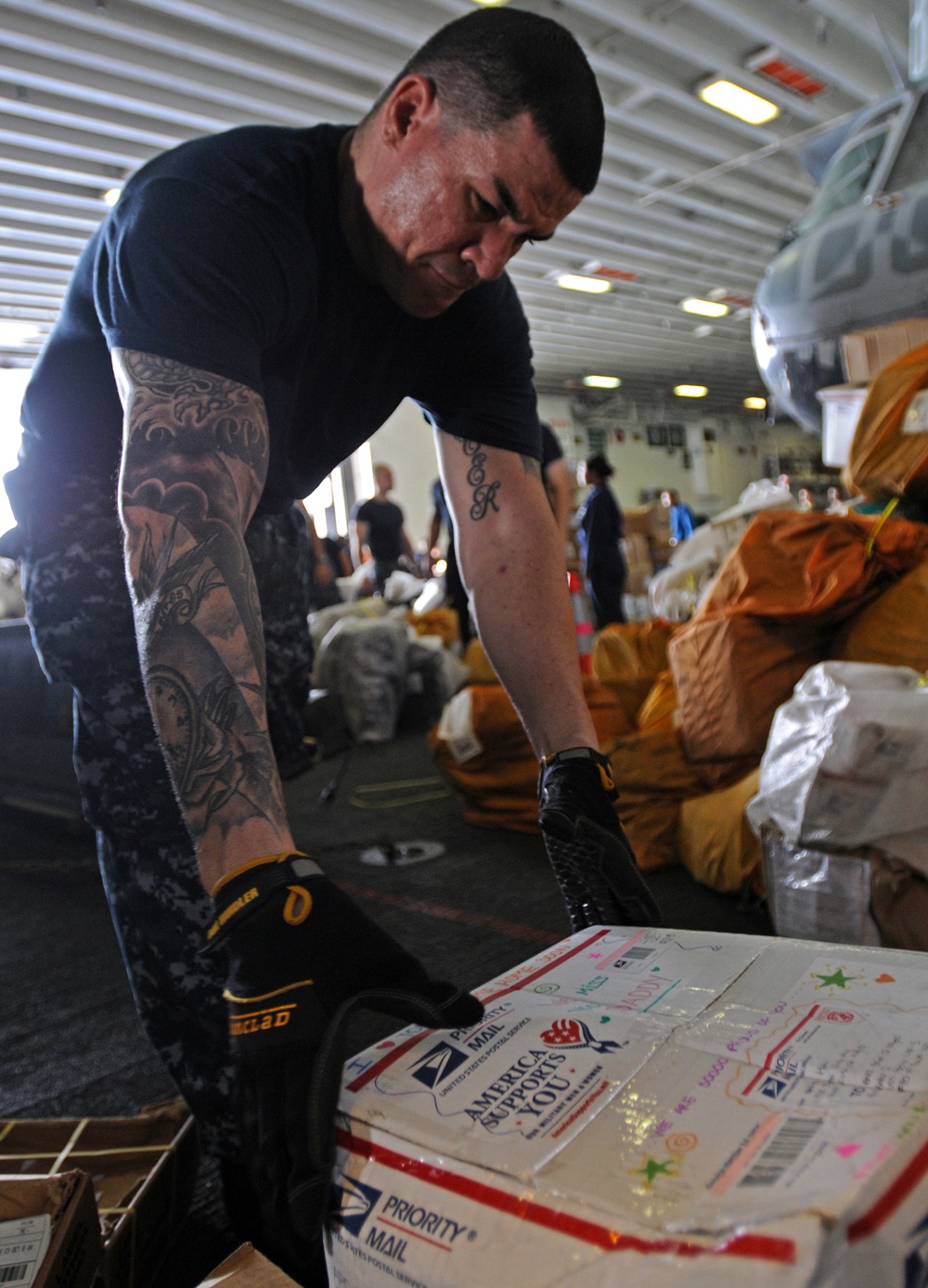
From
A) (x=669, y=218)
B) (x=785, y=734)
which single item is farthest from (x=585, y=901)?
(x=669, y=218)

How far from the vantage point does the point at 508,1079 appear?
54 centimetres

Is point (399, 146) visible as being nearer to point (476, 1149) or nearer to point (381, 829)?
point (476, 1149)

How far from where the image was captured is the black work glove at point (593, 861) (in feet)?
2.64

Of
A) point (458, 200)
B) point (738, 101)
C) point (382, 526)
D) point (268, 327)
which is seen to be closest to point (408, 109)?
point (458, 200)

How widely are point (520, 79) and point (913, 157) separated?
309 centimetres

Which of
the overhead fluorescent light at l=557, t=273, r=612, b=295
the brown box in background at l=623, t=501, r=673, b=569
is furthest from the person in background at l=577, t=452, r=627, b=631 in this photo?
the brown box in background at l=623, t=501, r=673, b=569

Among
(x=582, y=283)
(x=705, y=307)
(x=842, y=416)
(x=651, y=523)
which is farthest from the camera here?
(x=705, y=307)

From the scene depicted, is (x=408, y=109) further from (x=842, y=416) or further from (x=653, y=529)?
(x=653, y=529)

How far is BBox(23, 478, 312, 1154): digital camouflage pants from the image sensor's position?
38.1 inches

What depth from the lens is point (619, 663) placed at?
2.65 metres

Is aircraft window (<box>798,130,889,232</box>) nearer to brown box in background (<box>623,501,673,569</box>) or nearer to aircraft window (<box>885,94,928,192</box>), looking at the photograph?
aircraft window (<box>885,94,928,192</box>)

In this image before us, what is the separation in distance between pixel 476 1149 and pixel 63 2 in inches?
187

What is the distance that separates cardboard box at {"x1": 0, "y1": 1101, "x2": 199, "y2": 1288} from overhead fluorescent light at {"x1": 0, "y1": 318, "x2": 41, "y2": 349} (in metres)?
8.57

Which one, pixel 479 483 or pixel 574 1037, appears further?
pixel 479 483
